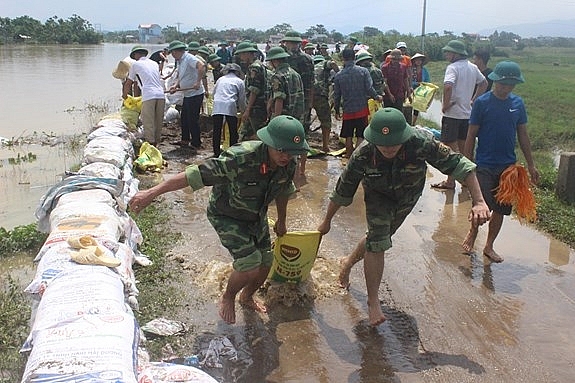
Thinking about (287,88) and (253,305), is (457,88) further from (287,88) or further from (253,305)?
(253,305)

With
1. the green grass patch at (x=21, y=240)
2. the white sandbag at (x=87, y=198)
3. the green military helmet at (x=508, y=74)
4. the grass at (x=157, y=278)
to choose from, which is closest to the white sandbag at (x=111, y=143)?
the grass at (x=157, y=278)

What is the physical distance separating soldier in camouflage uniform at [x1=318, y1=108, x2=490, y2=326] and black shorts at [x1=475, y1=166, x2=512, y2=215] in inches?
51.3

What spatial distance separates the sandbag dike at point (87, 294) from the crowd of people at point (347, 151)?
52cm

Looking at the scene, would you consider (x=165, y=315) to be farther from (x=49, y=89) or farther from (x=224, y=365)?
(x=49, y=89)

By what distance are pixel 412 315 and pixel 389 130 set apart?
143cm

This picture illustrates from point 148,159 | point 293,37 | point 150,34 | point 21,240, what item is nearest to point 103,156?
point 21,240

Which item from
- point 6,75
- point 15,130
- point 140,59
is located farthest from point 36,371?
point 6,75

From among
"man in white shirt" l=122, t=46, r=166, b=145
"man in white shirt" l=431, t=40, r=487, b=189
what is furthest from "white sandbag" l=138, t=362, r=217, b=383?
"man in white shirt" l=122, t=46, r=166, b=145

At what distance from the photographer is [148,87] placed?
8.63 meters

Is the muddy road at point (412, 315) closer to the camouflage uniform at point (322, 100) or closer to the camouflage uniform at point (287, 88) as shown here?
the camouflage uniform at point (287, 88)

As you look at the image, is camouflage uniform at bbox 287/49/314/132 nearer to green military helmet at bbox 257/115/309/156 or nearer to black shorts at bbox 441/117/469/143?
black shorts at bbox 441/117/469/143

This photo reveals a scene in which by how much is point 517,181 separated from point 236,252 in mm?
2512

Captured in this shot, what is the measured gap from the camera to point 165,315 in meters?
4.05

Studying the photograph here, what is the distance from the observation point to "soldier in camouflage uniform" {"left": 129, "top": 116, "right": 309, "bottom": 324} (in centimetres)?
339
